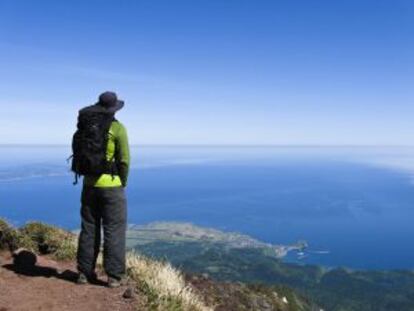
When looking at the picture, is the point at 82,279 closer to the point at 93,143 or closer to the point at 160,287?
the point at 160,287

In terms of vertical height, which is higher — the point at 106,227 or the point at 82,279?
the point at 106,227

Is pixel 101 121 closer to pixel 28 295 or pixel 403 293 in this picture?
pixel 28 295

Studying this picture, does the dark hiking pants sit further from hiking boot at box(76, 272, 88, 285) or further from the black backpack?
the black backpack

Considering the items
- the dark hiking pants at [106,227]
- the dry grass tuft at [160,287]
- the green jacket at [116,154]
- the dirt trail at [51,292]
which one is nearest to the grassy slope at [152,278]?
the dry grass tuft at [160,287]

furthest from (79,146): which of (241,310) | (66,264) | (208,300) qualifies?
(241,310)

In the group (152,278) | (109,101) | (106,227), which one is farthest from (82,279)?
(109,101)

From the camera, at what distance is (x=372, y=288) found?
185 metres

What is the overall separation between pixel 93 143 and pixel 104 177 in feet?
2.18

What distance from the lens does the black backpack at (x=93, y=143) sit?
8859 mm

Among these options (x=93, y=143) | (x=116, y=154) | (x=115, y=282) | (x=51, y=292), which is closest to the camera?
(x=51, y=292)

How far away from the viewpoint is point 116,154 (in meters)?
8.98

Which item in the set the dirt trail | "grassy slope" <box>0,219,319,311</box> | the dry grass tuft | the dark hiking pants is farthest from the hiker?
"grassy slope" <box>0,219,319,311</box>

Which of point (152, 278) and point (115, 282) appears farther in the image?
point (152, 278)

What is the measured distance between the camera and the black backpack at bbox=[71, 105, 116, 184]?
8.86 metres
